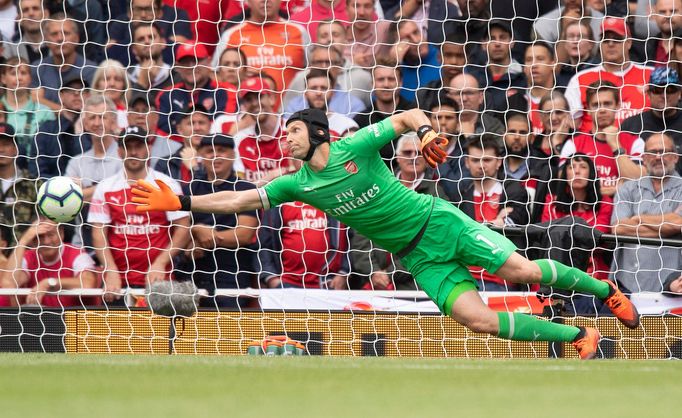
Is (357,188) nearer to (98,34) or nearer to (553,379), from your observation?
(553,379)

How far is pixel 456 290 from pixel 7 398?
3207 mm

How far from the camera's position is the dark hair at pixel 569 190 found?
34.7 feet

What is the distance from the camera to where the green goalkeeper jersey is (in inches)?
309

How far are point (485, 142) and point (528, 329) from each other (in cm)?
323

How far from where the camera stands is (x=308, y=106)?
1122 centimetres

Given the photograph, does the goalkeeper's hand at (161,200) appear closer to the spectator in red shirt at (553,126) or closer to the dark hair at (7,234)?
the dark hair at (7,234)

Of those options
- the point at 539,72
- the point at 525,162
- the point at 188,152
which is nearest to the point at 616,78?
the point at 539,72

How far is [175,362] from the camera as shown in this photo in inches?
294

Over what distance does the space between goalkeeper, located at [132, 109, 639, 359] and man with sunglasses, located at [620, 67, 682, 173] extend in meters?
3.13

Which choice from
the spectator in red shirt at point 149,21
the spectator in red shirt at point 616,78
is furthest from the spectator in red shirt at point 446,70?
the spectator in red shirt at point 149,21

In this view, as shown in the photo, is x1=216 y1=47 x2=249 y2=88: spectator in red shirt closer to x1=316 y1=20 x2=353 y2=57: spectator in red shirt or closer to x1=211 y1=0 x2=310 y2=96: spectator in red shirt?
x1=211 y1=0 x2=310 y2=96: spectator in red shirt

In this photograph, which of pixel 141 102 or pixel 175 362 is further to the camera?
pixel 141 102

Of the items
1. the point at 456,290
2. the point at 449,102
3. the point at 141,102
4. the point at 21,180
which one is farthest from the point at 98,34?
the point at 456,290

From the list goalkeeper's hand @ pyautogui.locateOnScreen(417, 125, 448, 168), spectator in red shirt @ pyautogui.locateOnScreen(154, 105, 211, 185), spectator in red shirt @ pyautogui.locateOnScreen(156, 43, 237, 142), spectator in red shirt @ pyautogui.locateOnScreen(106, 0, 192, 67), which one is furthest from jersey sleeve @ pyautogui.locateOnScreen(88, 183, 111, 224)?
goalkeeper's hand @ pyautogui.locateOnScreen(417, 125, 448, 168)
